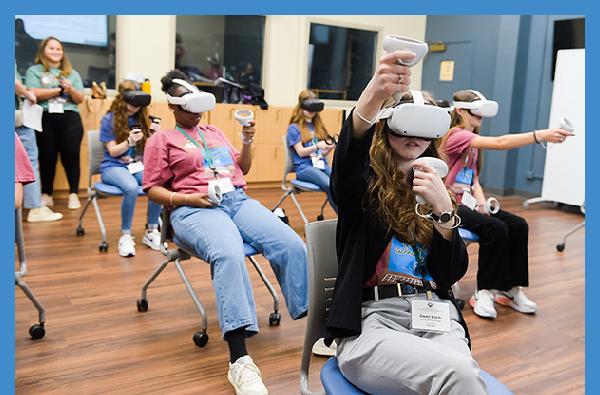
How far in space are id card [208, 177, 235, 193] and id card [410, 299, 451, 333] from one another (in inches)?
52.4

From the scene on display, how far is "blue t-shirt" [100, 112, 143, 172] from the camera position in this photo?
4074mm

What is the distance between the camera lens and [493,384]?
4.85 ft

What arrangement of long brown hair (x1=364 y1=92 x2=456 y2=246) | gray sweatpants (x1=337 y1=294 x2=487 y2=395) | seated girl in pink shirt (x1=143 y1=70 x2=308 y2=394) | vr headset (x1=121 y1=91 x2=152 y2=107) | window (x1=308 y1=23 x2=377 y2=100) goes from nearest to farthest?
gray sweatpants (x1=337 y1=294 x2=487 y2=395) → long brown hair (x1=364 y1=92 x2=456 y2=246) → seated girl in pink shirt (x1=143 y1=70 x2=308 y2=394) → vr headset (x1=121 y1=91 x2=152 y2=107) → window (x1=308 y1=23 x2=377 y2=100)

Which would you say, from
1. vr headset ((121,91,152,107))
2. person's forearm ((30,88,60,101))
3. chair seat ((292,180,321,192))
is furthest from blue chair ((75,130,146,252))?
chair seat ((292,180,321,192))

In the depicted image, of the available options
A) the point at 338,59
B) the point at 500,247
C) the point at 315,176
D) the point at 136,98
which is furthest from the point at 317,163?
the point at 338,59

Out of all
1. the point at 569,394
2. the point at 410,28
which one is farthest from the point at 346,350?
the point at 410,28

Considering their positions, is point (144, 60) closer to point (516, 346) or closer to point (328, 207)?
point (328, 207)

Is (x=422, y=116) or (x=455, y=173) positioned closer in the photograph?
(x=422, y=116)

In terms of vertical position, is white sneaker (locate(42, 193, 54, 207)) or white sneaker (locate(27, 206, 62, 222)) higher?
white sneaker (locate(42, 193, 54, 207))

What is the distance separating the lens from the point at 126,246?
13.1 ft

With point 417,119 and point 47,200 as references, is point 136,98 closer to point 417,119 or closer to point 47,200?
point 47,200

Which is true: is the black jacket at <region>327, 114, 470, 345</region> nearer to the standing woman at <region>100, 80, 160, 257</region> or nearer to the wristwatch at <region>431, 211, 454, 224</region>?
the wristwatch at <region>431, 211, 454, 224</region>

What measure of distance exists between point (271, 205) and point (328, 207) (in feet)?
1.95

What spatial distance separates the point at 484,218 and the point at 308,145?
203cm
